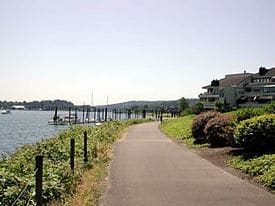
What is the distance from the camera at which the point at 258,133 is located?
556 inches

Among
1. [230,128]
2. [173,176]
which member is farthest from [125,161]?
[230,128]

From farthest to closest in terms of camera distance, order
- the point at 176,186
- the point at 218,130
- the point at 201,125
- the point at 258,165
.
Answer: the point at 201,125 → the point at 218,130 → the point at 258,165 → the point at 176,186

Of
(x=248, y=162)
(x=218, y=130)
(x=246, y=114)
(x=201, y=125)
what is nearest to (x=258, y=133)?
(x=248, y=162)

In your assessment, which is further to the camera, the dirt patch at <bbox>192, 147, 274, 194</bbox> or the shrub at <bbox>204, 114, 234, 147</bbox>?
the shrub at <bbox>204, 114, 234, 147</bbox>

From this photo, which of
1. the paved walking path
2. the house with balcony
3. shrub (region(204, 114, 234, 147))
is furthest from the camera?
the house with balcony

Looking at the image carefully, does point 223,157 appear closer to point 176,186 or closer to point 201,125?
point 176,186

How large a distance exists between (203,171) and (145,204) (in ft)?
15.3

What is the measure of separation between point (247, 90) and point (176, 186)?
7171 centimetres

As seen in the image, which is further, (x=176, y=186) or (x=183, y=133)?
(x=183, y=133)

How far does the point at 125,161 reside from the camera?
1502 cm

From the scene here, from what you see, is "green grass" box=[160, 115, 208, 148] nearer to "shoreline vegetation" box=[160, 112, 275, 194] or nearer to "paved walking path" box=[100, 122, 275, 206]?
"shoreline vegetation" box=[160, 112, 275, 194]

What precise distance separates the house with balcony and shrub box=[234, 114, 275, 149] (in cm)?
5662

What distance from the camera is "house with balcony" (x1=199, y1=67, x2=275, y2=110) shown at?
7112 centimetres

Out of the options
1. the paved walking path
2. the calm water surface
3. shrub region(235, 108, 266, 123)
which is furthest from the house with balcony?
the paved walking path
